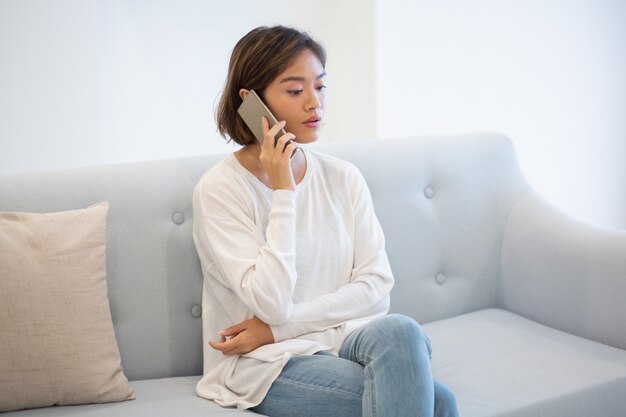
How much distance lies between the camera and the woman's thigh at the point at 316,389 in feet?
5.35

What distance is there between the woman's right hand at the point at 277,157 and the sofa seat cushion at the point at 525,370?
59 cm

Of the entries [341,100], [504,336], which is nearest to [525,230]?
[504,336]

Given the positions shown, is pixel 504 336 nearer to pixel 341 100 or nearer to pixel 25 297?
pixel 25 297

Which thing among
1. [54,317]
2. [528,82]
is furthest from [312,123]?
[528,82]

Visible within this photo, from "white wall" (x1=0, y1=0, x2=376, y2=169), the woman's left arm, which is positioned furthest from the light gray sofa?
"white wall" (x1=0, y1=0, x2=376, y2=169)

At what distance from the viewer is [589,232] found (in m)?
2.25

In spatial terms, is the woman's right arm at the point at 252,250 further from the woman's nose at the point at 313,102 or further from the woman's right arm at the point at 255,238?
the woman's nose at the point at 313,102

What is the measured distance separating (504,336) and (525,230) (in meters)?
0.33

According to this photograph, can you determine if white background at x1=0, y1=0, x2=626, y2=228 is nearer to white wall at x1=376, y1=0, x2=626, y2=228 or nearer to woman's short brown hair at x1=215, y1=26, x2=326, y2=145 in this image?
white wall at x1=376, y1=0, x2=626, y2=228

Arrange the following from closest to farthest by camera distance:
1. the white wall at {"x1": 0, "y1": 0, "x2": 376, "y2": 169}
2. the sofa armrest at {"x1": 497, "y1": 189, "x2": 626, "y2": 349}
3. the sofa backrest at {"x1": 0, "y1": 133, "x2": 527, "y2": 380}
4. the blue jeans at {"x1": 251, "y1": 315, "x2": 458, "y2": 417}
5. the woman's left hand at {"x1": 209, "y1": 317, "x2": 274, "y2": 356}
Answer: the blue jeans at {"x1": 251, "y1": 315, "x2": 458, "y2": 417} < the woman's left hand at {"x1": 209, "y1": 317, "x2": 274, "y2": 356} < the sofa backrest at {"x1": 0, "y1": 133, "x2": 527, "y2": 380} < the sofa armrest at {"x1": 497, "y1": 189, "x2": 626, "y2": 349} < the white wall at {"x1": 0, "y1": 0, "x2": 376, "y2": 169}

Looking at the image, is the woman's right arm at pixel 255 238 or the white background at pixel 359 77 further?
the white background at pixel 359 77

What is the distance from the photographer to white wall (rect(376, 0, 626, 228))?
3.28m

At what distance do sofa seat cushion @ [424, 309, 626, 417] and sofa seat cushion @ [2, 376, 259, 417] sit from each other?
1.70ft

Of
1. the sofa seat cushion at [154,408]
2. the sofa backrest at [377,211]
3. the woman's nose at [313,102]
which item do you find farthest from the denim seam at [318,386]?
the woman's nose at [313,102]
